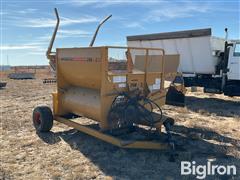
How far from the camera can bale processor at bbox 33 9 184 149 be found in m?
5.91

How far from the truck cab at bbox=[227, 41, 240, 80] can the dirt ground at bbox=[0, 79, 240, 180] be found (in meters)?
3.56

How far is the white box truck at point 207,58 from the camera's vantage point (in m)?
12.0

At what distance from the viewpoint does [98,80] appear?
20.3 feet

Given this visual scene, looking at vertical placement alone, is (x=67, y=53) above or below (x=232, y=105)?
above

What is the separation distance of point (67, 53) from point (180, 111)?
5037 mm

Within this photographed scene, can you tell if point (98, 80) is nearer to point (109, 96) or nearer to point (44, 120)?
point (109, 96)

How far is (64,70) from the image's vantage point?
724cm

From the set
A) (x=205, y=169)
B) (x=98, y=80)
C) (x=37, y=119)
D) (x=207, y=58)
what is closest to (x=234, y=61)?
(x=207, y=58)

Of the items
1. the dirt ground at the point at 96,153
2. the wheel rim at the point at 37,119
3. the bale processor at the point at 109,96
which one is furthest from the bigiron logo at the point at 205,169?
the wheel rim at the point at 37,119

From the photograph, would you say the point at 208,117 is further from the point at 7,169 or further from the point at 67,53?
the point at 7,169

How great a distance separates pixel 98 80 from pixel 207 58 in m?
7.31

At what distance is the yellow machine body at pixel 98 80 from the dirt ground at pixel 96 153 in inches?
24.4

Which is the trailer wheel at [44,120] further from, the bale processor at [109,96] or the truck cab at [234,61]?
the truck cab at [234,61]

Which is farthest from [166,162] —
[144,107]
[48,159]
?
[48,159]
